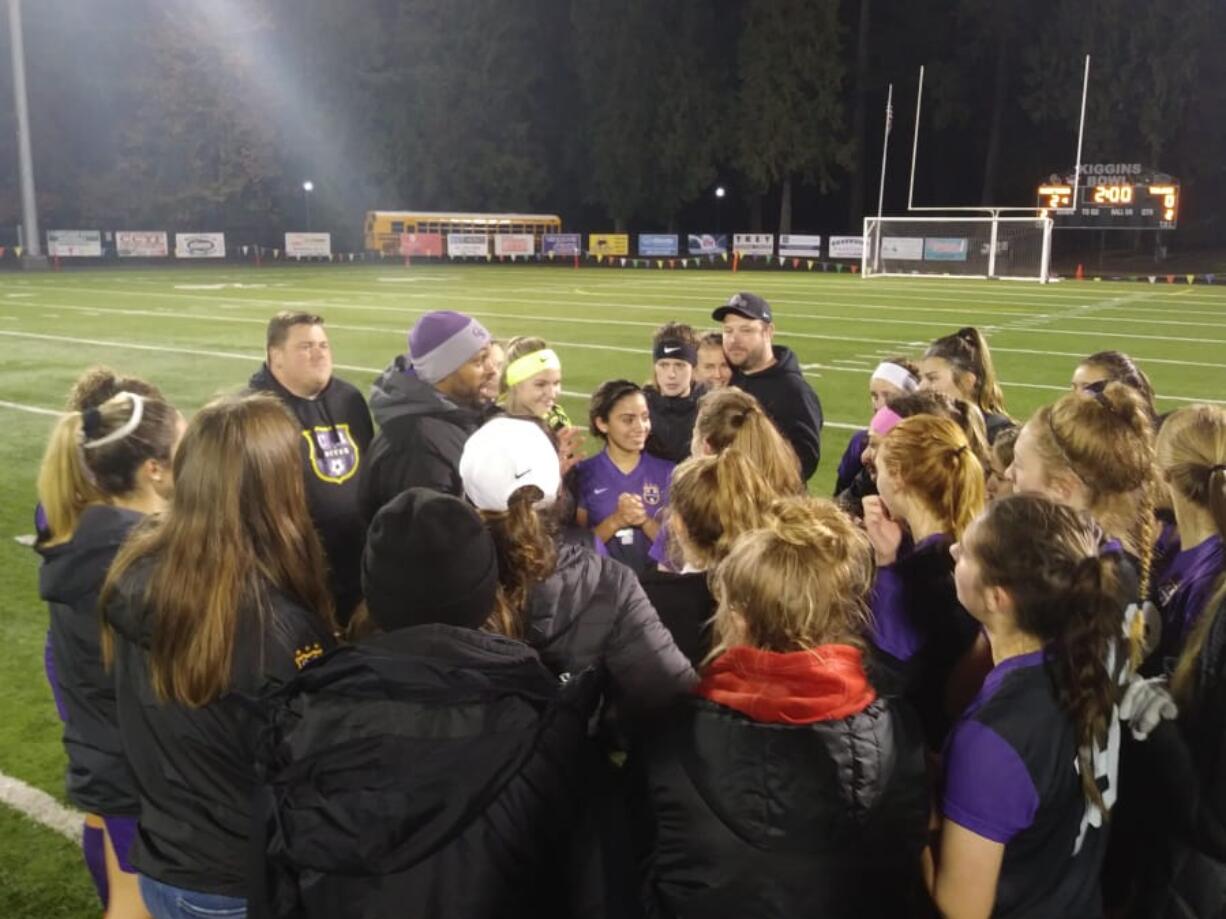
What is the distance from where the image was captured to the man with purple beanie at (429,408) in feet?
13.2

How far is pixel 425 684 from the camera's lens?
1.92 m

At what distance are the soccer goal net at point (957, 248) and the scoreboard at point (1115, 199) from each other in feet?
2.86

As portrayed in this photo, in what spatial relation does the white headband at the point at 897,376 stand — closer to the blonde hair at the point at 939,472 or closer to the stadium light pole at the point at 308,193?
the blonde hair at the point at 939,472

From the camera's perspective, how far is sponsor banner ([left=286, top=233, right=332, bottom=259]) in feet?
150

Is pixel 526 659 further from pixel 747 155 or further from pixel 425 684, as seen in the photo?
pixel 747 155

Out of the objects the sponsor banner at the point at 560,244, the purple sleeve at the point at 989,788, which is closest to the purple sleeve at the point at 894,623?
the purple sleeve at the point at 989,788

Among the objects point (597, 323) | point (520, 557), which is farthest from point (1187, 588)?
point (597, 323)

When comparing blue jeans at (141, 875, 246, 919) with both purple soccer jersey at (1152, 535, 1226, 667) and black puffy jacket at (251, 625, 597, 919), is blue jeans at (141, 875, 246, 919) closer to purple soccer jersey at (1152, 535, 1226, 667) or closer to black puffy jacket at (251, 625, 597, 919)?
black puffy jacket at (251, 625, 597, 919)

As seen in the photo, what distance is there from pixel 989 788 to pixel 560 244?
157ft

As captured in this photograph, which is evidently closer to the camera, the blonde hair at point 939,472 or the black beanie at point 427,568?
the black beanie at point 427,568

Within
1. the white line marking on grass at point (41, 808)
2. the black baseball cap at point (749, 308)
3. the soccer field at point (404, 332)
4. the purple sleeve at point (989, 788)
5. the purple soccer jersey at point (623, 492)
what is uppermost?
the black baseball cap at point (749, 308)

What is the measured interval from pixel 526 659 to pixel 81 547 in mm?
1403

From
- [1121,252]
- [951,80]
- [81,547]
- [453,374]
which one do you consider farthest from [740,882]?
[951,80]

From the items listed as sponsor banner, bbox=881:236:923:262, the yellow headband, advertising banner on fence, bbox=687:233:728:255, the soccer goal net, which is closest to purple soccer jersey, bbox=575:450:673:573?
the yellow headband
